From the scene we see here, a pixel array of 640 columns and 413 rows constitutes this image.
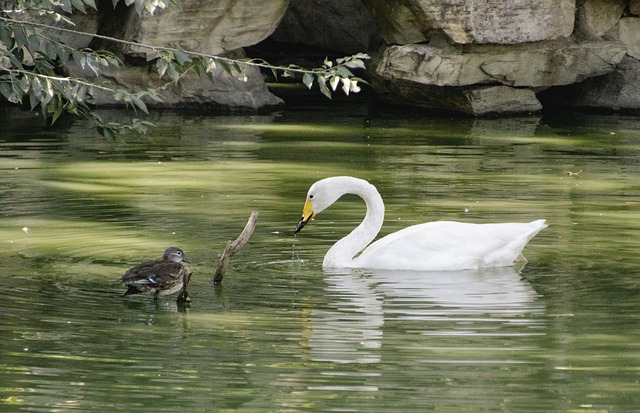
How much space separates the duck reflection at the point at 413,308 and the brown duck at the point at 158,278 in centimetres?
79

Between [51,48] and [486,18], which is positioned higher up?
[486,18]

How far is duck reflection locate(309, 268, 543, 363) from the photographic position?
6289mm

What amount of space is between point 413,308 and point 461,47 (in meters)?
12.4

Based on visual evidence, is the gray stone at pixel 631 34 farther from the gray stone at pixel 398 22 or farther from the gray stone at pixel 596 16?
the gray stone at pixel 398 22

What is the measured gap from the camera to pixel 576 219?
10.2 m

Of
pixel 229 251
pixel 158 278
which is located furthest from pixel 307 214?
pixel 158 278

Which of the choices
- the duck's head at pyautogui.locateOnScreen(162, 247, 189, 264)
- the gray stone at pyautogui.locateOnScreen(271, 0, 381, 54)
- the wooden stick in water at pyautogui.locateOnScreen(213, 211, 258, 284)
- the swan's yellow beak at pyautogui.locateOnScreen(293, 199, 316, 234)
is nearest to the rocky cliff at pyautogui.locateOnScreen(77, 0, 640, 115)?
the gray stone at pyautogui.locateOnScreen(271, 0, 381, 54)

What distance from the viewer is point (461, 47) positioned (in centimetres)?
1908

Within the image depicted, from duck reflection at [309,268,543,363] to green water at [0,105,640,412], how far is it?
2 cm

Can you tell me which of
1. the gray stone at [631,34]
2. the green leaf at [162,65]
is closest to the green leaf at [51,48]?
the green leaf at [162,65]

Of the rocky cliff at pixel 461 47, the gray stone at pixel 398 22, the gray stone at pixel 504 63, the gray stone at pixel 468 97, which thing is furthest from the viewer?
the gray stone at pixel 468 97

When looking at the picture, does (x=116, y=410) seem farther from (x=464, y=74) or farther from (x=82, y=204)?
(x=464, y=74)

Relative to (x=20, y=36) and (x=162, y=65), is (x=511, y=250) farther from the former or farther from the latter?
(x=20, y=36)

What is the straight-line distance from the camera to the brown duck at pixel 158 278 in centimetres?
726
